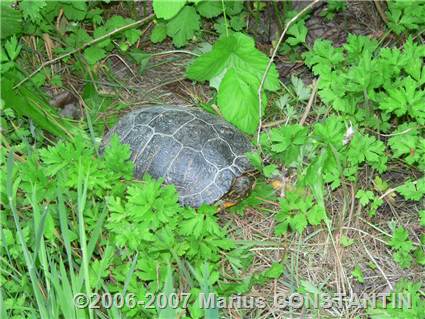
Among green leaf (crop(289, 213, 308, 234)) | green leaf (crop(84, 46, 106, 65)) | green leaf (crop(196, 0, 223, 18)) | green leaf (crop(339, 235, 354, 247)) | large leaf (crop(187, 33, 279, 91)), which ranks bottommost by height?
green leaf (crop(339, 235, 354, 247))

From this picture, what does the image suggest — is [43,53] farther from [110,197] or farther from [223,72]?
[110,197]

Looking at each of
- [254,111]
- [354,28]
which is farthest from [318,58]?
[354,28]

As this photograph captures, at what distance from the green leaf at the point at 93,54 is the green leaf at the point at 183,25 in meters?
0.43

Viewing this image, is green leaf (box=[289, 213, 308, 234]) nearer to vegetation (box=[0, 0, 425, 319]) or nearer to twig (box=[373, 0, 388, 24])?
vegetation (box=[0, 0, 425, 319])

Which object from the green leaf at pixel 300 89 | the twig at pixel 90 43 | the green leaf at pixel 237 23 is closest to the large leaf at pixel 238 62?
the green leaf at pixel 300 89

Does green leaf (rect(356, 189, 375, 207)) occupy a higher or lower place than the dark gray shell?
lower

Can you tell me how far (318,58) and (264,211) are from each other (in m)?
0.81

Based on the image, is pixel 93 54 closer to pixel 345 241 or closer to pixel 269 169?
pixel 269 169

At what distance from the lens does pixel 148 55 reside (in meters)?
3.87

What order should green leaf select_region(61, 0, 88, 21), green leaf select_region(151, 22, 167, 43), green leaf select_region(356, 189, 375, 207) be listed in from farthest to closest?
1. green leaf select_region(151, 22, 167, 43)
2. green leaf select_region(61, 0, 88, 21)
3. green leaf select_region(356, 189, 375, 207)

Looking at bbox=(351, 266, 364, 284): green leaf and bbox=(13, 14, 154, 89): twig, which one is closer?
bbox=(351, 266, 364, 284): green leaf

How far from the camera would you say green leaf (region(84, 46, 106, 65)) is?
3771 millimetres

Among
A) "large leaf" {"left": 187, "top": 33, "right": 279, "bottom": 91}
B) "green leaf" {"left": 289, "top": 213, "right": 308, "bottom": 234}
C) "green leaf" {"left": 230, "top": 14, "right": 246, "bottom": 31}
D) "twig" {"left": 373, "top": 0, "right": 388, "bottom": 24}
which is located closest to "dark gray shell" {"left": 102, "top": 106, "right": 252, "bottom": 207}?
"large leaf" {"left": 187, "top": 33, "right": 279, "bottom": 91}

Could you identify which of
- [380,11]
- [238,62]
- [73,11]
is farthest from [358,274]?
[73,11]
